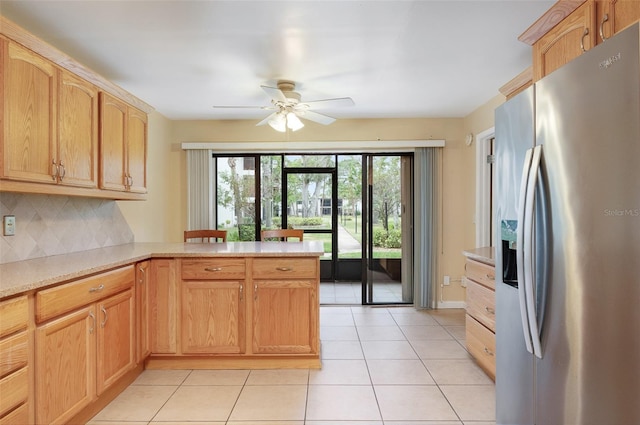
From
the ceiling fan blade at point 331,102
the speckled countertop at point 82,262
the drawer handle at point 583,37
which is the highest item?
the ceiling fan blade at point 331,102

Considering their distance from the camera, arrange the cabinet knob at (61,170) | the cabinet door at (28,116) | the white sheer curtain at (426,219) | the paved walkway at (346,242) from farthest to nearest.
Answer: the paved walkway at (346,242)
the white sheer curtain at (426,219)
the cabinet knob at (61,170)
the cabinet door at (28,116)

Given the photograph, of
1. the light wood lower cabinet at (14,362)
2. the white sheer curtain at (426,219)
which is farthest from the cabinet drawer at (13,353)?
the white sheer curtain at (426,219)

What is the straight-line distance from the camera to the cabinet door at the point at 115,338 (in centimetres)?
211

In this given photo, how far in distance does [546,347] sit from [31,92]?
272cm

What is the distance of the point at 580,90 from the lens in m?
1.14

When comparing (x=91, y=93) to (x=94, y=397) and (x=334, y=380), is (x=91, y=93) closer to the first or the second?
(x=94, y=397)

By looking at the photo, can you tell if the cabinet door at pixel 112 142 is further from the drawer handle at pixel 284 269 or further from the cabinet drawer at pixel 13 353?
the drawer handle at pixel 284 269

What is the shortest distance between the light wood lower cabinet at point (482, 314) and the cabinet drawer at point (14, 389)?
8.60 ft

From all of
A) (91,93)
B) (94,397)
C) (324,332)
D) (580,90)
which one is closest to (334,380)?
(324,332)

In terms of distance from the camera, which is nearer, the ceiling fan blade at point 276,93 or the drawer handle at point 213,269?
the drawer handle at point 213,269

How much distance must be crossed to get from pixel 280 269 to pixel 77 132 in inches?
64.4

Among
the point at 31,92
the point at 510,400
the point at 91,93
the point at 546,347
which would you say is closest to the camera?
the point at 546,347

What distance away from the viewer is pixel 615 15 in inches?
56.2

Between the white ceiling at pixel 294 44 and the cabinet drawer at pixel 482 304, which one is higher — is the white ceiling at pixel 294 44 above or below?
above
